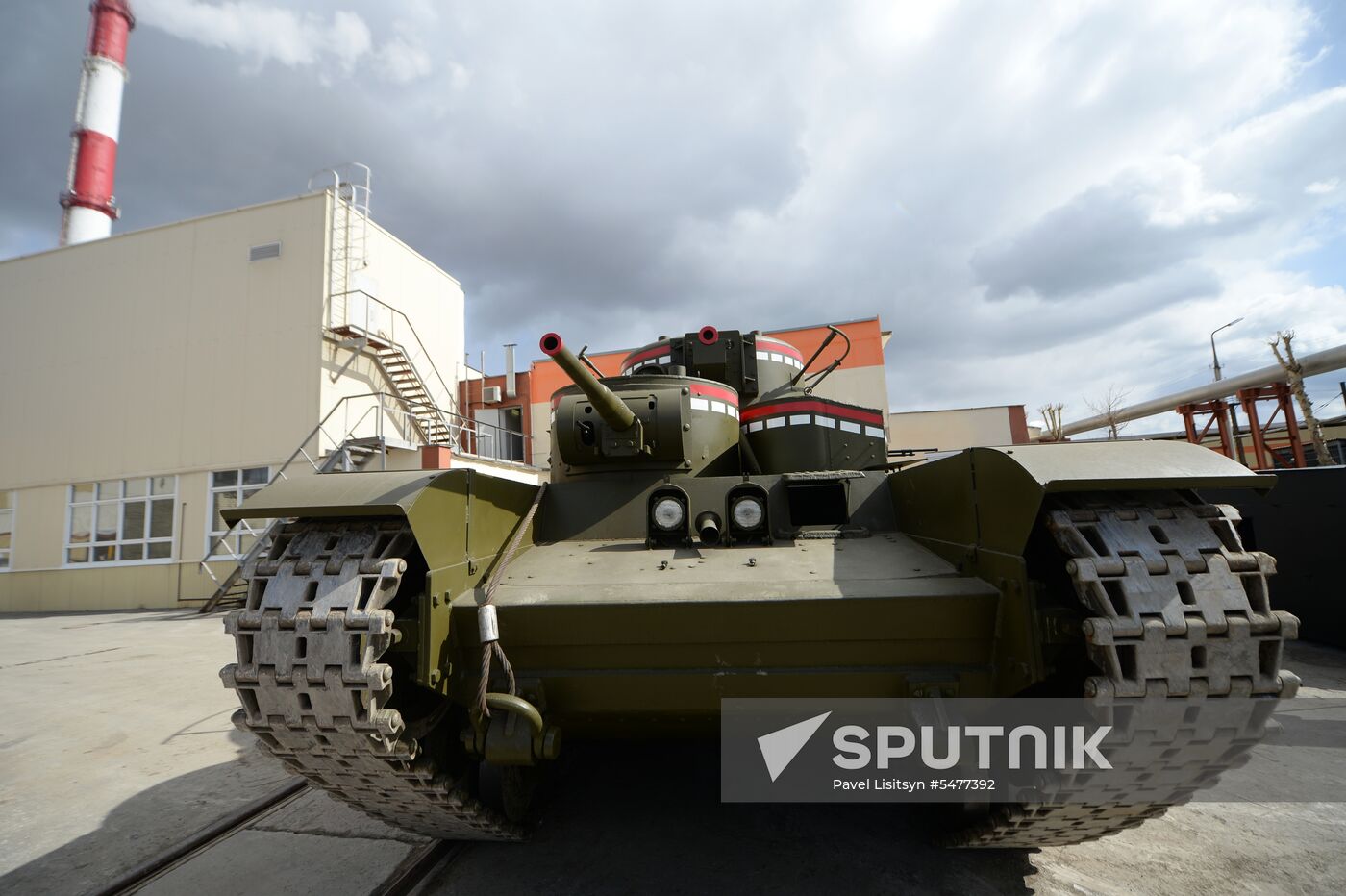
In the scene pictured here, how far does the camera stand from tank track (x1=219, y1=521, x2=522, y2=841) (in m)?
2.51

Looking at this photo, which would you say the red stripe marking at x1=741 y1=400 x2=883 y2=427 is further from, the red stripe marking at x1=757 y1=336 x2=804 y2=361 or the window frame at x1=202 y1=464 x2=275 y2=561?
the window frame at x1=202 y1=464 x2=275 y2=561

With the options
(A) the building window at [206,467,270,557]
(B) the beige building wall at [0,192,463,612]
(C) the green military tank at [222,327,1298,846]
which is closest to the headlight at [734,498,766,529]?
(C) the green military tank at [222,327,1298,846]

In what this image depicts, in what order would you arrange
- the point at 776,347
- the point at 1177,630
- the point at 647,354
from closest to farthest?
the point at 1177,630, the point at 647,354, the point at 776,347

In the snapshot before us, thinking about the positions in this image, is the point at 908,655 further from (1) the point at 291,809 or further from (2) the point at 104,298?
(2) the point at 104,298

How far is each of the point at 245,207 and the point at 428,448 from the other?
28.9 feet

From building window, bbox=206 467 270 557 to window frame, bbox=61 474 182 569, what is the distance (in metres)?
0.96

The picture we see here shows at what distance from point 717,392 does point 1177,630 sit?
318 centimetres

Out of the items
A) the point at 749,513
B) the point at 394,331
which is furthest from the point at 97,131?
the point at 749,513

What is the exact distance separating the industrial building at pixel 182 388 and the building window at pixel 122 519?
0.04 meters

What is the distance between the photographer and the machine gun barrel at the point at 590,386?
335 centimetres

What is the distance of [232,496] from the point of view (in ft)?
52.7

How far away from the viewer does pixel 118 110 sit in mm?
25922

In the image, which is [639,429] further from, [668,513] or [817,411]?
[817,411]

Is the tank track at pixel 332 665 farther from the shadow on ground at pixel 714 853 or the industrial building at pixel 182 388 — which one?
the industrial building at pixel 182 388
